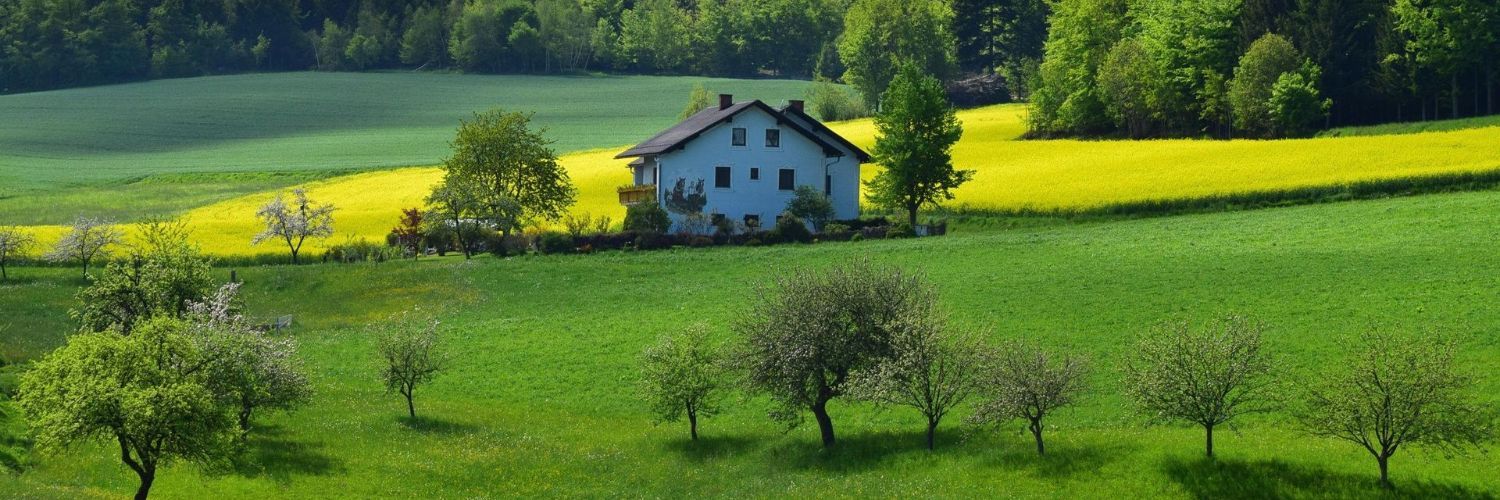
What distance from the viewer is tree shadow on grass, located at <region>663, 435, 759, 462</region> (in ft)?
132

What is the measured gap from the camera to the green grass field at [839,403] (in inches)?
1361

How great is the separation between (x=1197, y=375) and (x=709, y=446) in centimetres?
1294

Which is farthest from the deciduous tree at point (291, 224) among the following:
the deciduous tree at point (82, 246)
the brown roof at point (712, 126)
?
the brown roof at point (712, 126)

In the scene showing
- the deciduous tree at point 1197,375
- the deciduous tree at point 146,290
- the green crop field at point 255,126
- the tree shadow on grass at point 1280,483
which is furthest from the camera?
the green crop field at point 255,126

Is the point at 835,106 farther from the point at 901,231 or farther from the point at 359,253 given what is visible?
the point at 359,253

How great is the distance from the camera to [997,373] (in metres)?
36.3

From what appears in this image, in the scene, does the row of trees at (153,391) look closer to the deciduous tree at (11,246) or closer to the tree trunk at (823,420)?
the tree trunk at (823,420)

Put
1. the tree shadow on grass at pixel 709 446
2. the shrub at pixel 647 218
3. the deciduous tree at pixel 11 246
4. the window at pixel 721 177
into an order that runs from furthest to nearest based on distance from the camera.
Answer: the window at pixel 721 177, the shrub at pixel 647 218, the deciduous tree at pixel 11 246, the tree shadow on grass at pixel 709 446

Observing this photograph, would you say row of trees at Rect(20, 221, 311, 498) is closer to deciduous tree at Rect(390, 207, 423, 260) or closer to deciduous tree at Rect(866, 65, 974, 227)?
deciduous tree at Rect(390, 207, 423, 260)

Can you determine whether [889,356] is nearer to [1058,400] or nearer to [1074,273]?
[1058,400]

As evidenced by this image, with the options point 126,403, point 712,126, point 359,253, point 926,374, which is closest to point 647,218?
point 712,126

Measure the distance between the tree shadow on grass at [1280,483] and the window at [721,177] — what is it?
4897 centimetres

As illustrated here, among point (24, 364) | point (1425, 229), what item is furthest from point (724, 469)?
point (1425, 229)

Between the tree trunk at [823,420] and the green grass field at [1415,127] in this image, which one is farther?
the green grass field at [1415,127]
